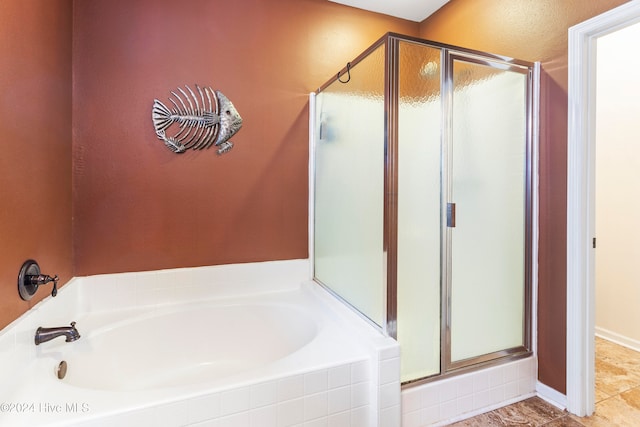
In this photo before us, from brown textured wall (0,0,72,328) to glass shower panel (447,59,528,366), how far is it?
73.6 inches

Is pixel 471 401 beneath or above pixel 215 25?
beneath

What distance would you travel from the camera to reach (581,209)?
161 centimetres

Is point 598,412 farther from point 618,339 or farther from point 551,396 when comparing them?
point 618,339

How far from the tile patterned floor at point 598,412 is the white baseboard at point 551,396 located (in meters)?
0.03

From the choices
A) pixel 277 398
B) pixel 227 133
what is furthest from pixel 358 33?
pixel 277 398

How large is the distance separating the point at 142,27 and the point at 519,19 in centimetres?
225

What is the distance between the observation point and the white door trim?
5.27 ft

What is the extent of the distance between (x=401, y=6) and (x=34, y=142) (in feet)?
8.21

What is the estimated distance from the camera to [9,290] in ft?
3.80

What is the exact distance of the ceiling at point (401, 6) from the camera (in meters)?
2.40

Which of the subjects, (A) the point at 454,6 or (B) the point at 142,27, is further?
(A) the point at 454,6

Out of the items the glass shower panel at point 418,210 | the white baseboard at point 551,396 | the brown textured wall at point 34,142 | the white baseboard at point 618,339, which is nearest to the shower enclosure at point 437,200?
the glass shower panel at point 418,210

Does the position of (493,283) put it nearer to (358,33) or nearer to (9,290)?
(358,33)

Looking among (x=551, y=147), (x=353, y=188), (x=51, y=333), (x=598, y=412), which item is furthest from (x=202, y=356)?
(x=551, y=147)
